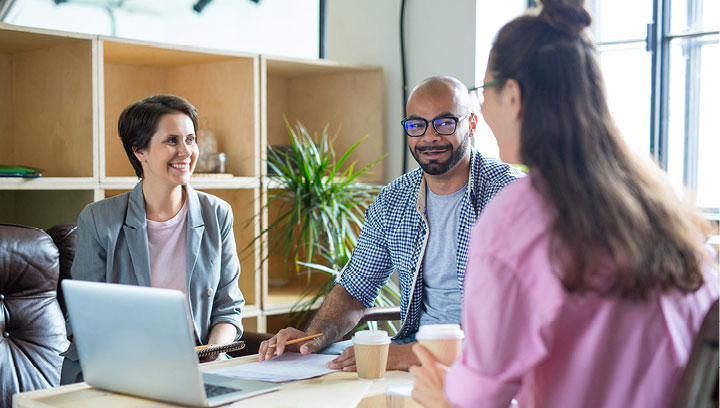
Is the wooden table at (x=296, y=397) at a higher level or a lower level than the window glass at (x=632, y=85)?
lower

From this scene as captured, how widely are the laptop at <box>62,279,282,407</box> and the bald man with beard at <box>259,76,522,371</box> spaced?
790 mm

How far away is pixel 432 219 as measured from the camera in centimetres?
229

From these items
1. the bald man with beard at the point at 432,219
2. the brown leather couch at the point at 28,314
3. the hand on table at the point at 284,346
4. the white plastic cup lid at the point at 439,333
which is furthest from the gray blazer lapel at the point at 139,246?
the white plastic cup lid at the point at 439,333

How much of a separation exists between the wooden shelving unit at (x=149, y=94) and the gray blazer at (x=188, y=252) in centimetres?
48

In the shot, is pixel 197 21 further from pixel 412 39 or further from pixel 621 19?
pixel 621 19

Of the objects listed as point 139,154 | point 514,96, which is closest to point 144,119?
point 139,154

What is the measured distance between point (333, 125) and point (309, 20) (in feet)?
1.96

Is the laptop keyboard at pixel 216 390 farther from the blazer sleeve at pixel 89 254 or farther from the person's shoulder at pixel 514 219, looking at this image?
the blazer sleeve at pixel 89 254

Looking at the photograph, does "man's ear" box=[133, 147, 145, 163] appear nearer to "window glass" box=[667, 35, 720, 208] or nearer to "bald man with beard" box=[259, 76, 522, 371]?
"bald man with beard" box=[259, 76, 522, 371]

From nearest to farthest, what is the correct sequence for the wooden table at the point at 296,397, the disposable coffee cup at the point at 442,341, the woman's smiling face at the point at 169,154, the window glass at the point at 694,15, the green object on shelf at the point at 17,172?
the disposable coffee cup at the point at 442,341 < the wooden table at the point at 296,397 < the woman's smiling face at the point at 169,154 < the green object on shelf at the point at 17,172 < the window glass at the point at 694,15

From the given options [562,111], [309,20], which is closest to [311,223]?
[309,20]

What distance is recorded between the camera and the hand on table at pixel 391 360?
5.22 feet

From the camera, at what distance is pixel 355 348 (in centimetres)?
153

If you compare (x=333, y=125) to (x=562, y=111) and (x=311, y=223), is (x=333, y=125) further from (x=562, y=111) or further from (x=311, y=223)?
(x=562, y=111)
